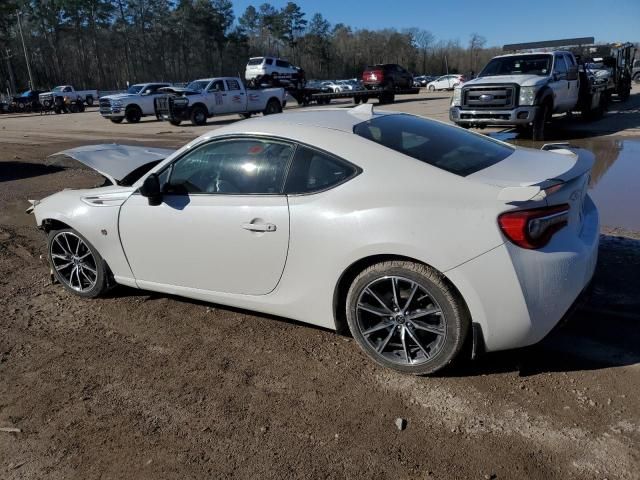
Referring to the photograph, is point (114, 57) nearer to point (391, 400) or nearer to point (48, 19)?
point (48, 19)

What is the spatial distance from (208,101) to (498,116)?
44.6ft

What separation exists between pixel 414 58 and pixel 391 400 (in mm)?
126017

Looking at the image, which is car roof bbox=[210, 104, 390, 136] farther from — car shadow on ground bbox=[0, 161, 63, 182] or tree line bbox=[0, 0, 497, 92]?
tree line bbox=[0, 0, 497, 92]

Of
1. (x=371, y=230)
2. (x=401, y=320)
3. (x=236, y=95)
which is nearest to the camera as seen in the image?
(x=371, y=230)

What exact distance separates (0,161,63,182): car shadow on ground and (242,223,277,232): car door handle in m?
9.03

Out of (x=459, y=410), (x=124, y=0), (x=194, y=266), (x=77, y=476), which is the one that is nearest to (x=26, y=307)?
(x=194, y=266)

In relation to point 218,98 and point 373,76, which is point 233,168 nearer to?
point 218,98

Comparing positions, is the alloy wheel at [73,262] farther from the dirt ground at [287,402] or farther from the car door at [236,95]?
the car door at [236,95]

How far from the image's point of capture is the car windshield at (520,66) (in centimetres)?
1327

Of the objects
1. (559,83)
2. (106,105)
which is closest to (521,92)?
(559,83)

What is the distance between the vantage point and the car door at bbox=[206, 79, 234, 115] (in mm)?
22406

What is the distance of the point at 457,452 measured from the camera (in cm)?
253

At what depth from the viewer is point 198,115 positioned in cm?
2203

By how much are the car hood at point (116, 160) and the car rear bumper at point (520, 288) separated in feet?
9.64
